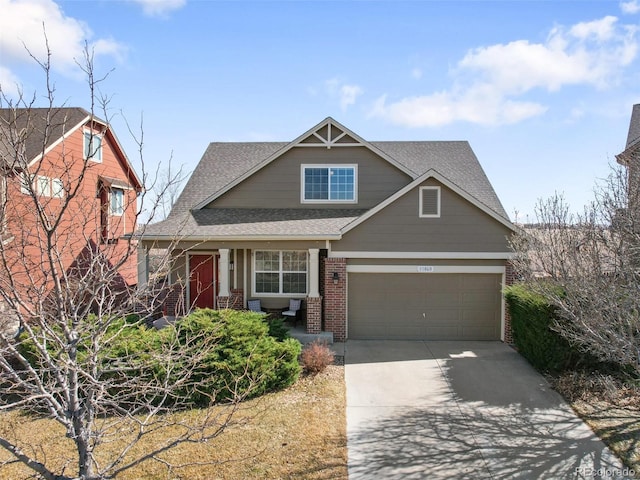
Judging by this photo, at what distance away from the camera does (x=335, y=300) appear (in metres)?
12.4

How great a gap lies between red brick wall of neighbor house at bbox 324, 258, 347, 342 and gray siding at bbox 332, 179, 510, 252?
20.1 inches

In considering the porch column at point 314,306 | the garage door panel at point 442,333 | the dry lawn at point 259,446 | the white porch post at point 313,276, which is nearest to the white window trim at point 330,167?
the white porch post at point 313,276

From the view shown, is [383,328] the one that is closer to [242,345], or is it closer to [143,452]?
[242,345]

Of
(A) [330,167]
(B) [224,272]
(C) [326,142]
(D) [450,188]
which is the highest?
(C) [326,142]

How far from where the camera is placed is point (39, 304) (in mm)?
3844

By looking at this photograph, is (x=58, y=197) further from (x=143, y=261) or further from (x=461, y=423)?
(x=461, y=423)

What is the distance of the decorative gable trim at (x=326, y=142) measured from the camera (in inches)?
568

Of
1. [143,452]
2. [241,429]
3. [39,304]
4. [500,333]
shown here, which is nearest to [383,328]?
[500,333]

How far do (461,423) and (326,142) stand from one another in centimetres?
1001

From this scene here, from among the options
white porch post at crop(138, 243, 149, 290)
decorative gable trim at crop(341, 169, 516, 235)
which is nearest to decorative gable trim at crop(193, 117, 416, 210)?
decorative gable trim at crop(341, 169, 516, 235)

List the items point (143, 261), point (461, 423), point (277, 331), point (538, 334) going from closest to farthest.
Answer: point (461, 423) → point (538, 334) → point (277, 331) → point (143, 261)

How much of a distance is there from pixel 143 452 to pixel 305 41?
9696 mm

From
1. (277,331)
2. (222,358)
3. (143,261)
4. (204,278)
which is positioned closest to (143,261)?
(143,261)

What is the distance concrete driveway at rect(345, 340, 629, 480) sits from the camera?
609 centimetres
